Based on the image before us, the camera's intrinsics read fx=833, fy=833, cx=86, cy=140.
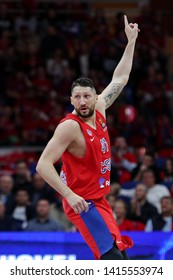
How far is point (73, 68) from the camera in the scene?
66.2ft

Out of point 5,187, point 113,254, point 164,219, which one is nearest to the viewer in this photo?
point 113,254

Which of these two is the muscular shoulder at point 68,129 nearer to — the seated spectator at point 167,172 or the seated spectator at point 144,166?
the seated spectator at point 144,166

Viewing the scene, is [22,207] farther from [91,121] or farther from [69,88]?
[69,88]

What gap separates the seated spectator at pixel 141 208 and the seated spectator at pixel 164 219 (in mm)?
307

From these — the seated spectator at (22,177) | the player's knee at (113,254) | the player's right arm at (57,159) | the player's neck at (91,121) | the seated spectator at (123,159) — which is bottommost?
the player's knee at (113,254)

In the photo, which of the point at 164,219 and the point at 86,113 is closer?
the point at 86,113

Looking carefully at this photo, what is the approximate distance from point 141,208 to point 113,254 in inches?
209

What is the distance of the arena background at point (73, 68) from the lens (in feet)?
58.3

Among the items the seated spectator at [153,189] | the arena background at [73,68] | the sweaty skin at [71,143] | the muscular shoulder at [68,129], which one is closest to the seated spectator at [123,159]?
the arena background at [73,68]

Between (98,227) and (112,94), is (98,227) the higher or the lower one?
the lower one

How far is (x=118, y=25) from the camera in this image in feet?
70.1

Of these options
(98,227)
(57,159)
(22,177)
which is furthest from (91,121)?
(22,177)

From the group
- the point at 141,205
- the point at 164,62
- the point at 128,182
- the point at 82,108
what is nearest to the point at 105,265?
the point at 82,108

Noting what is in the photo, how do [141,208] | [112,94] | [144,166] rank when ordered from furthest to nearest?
[144,166]
[141,208]
[112,94]
